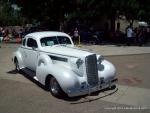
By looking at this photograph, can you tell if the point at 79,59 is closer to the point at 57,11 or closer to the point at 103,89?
the point at 103,89

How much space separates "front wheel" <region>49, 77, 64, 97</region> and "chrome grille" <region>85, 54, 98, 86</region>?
94 cm

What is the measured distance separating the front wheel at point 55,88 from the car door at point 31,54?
188 centimetres

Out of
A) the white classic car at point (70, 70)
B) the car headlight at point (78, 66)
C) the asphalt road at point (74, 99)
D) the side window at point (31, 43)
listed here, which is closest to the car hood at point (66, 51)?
the white classic car at point (70, 70)

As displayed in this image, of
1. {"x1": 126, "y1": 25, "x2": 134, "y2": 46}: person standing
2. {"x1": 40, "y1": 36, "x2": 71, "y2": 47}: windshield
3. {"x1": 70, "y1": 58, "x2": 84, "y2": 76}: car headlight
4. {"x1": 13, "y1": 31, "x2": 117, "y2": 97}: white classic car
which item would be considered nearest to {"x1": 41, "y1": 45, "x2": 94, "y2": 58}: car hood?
{"x1": 13, "y1": 31, "x2": 117, "y2": 97}: white classic car

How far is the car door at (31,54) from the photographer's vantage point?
10.5m

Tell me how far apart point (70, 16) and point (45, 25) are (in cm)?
1126

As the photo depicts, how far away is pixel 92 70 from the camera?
8.57 m

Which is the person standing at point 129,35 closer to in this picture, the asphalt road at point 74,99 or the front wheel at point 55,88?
the asphalt road at point 74,99

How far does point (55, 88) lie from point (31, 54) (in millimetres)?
2609

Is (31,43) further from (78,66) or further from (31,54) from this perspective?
(78,66)

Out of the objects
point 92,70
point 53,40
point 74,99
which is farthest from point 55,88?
point 53,40

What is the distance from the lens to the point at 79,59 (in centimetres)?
855

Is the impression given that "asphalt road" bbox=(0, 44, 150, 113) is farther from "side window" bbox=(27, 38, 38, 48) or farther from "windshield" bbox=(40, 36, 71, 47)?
"windshield" bbox=(40, 36, 71, 47)

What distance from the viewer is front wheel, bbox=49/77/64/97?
854 centimetres
